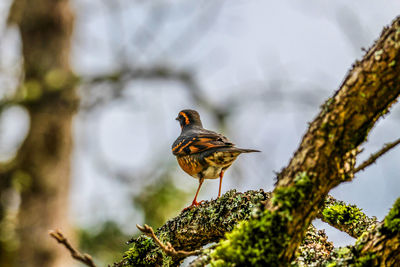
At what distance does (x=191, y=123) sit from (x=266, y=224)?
4009mm

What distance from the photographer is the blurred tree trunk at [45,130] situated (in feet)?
28.1

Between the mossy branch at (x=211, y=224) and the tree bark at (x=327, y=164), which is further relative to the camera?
the mossy branch at (x=211, y=224)

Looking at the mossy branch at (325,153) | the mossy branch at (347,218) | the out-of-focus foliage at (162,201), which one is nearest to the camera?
the mossy branch at (325,153)

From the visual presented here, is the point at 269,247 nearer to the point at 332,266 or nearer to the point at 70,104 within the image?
the point at 332,266

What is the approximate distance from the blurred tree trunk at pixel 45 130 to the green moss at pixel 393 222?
768cm

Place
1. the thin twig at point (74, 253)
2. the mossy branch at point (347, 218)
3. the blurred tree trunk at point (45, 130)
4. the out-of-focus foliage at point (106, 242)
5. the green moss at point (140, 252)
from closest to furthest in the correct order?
the thin twig at point (74, 253) < the mossy branch at point (347, 218) < the green moss at point (140, 252) < the out-of-focus foliage at point (106, 242) < the blurred tree trunk at point (45, 130)

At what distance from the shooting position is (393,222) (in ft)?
6.31

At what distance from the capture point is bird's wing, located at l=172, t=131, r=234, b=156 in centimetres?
480

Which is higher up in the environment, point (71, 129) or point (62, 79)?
point (62, 79)

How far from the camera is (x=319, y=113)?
6.37 ft

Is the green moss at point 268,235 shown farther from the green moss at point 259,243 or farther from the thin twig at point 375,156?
the thin twig at point 375,156

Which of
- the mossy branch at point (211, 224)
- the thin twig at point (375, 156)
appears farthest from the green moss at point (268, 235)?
the mossy branch at point (211, 224)

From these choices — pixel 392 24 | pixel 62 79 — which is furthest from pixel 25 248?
Result: pixel 392 24

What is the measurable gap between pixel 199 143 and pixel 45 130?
5.75 m
